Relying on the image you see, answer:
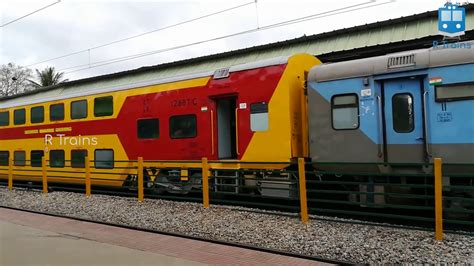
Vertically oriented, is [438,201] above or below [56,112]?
below

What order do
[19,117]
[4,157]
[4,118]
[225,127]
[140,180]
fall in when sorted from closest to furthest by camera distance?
1. [140,180]
2. [225,127]
3. [19,117]
4. [4,118]
5. [4,157]

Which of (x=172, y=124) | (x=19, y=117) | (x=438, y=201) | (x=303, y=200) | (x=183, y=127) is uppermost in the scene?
(x=19, y=117)

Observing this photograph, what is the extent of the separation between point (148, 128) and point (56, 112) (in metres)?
4.69

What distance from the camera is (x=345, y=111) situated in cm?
923

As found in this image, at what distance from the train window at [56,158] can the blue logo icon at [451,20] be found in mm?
12436

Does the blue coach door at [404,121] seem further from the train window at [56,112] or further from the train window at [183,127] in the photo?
the train window at [56,112]

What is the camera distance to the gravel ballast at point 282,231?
603cm

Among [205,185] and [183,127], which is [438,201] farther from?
[183,127]

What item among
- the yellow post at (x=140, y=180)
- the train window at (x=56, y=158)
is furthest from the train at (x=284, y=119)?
the yellow post at (x=140, y=180)

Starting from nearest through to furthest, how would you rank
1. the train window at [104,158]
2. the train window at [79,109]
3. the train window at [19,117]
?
the train window at [104,158] → the train window at [79,109] → the train window at [19,117]

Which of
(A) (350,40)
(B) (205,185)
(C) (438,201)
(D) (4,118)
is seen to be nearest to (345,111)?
(C) (438,201)

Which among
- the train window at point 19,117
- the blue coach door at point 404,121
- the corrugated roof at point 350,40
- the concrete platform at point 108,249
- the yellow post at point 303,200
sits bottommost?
the concrete platform at point 108,249

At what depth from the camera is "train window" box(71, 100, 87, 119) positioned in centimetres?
1453

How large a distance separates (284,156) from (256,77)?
2006 millimetres
